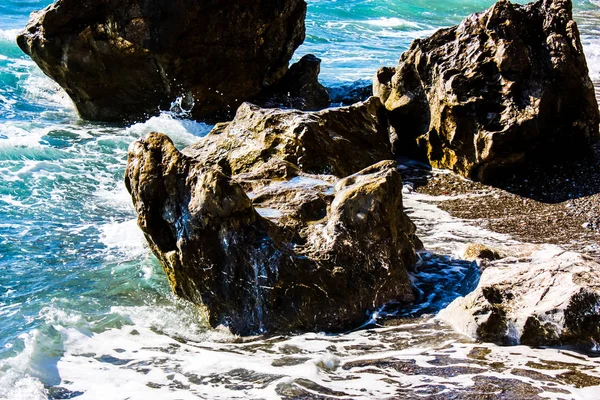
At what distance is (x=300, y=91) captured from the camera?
12.0 meters

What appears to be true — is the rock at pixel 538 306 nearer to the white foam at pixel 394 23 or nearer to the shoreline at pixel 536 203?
the shoreline at pixel 536 203

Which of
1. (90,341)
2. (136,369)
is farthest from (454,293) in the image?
(90,341)

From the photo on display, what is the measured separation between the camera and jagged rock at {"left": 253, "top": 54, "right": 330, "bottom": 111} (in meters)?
11.8

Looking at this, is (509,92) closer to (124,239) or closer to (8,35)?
(124,239)

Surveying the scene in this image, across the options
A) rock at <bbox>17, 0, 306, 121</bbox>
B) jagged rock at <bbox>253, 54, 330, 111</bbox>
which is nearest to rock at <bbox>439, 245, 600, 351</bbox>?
jagged rock at <bbox>253, 54, 330, 111</bbox>

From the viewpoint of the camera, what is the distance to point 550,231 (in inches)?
272

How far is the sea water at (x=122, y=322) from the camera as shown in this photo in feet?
14.7

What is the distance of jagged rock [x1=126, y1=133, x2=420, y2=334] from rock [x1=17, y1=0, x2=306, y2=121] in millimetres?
5872

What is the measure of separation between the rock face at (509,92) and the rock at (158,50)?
3.62 metres

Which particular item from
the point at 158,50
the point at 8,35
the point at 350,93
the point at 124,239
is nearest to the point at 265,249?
the point at 124,239

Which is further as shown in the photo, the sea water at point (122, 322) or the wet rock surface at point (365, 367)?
the sea water at point (122, 322)

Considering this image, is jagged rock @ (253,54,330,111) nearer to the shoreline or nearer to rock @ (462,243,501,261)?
the shoreline

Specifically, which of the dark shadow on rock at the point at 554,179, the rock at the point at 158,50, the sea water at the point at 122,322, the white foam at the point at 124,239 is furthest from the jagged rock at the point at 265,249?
the rock at the point at 158,50

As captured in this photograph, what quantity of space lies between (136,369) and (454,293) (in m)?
2.42
